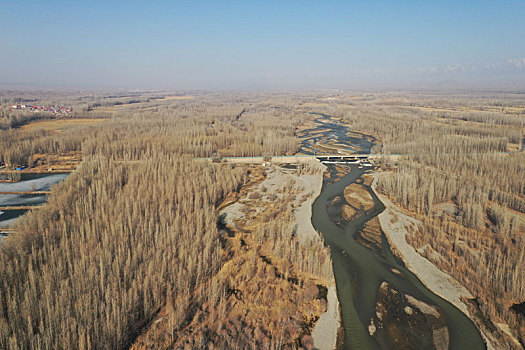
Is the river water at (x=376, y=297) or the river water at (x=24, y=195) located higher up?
the river water at (x=24, y=195)

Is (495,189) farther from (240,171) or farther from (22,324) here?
(22,324)

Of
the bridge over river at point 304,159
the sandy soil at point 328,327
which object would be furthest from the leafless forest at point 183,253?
the bridge over river at point 304,159

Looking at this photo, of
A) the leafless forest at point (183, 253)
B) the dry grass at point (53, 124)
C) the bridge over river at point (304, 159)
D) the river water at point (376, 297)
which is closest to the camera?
the leafless forest at point (183, 253)

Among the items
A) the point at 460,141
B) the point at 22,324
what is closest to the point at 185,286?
the point at 22,324

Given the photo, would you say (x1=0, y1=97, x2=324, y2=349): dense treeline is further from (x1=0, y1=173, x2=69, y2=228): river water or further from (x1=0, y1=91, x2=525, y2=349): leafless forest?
(x1=0, y1=173, x2=69, y2=228): river water

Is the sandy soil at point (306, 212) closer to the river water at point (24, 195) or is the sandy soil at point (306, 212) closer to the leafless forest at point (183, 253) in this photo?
the leafless forest at point (183, 253)
